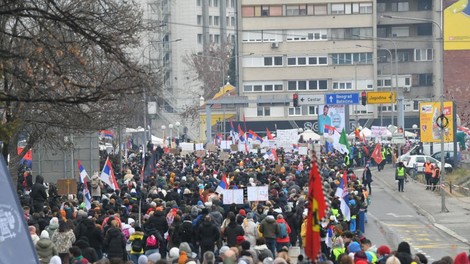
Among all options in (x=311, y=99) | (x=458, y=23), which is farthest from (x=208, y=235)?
(x=458, y=23)

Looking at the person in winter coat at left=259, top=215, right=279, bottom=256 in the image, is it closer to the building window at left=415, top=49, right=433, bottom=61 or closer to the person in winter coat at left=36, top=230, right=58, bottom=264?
the person in winter coat at left=36, top=230, right=58, bottom=264

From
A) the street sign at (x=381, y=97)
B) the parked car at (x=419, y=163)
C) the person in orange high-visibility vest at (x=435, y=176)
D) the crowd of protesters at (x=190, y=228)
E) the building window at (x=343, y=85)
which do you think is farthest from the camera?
the building window at (x=343, y=85)

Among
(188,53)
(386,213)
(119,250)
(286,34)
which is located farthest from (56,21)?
(188,53)

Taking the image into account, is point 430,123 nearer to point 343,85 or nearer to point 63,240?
point 63,240

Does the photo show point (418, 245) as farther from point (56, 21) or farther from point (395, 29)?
point (395, 29)

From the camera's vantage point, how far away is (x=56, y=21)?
1505 cm

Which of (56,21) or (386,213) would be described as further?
(386,213)

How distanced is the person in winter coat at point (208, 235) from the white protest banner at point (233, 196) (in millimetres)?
4790

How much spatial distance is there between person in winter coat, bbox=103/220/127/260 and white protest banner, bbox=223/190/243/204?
6692mm

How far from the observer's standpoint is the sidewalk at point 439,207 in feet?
113

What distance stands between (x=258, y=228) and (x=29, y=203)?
23.1 ft

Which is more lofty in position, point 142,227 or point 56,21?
point 56,21

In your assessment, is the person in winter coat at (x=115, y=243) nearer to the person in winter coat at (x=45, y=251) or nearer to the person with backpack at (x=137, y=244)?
the person with backpack at (x=137, y=244)

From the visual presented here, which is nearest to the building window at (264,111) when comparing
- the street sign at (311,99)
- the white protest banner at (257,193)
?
the street sign at (311,99)
